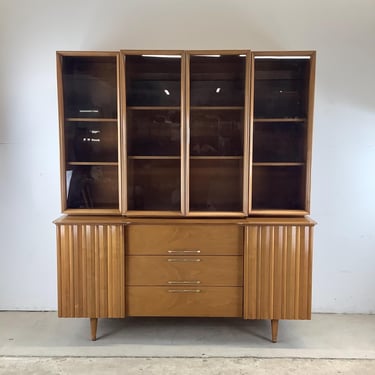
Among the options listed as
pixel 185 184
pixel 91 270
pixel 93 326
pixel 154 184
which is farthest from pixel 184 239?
pixel 93 326

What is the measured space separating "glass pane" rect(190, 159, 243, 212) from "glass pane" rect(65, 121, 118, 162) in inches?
24.5

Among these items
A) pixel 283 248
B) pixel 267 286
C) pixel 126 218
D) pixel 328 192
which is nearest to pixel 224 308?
pixel 267 286

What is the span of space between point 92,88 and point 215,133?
3.18 feet

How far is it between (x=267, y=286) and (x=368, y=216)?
3.77 ft

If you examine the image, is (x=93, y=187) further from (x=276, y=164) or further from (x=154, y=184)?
(x=276, y=164)

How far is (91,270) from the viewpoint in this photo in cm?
234

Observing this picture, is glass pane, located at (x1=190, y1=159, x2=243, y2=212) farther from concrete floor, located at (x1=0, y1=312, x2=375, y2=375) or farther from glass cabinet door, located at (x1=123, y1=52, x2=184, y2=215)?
concrete floor, located at (x1=0, y1=312, x2=375, y2=375)

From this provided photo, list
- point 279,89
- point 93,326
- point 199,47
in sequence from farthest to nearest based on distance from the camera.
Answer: point 199,47 < point 279,89 < point 93,326

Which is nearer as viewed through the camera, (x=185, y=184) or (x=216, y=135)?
(x=185, y=184)

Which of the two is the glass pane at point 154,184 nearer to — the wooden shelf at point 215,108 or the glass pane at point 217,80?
the wooden shelf at point 215,108

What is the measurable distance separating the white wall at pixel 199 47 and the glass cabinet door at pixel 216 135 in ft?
1.24

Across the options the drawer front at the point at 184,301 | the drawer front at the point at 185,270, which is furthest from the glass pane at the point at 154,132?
the drawer front at the point at 184,301

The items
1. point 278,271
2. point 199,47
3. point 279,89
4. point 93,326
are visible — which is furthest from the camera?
point 199,47

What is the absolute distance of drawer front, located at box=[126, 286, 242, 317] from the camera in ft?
7.72
